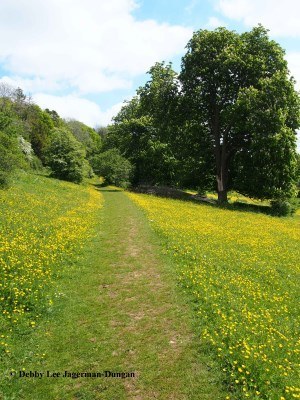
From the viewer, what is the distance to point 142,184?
67.6m

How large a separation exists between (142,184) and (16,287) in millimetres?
57573

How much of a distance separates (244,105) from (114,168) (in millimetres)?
31121

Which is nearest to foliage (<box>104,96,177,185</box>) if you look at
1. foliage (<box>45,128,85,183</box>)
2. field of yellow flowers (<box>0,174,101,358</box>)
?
foliage (<box>45,128,85,183</box>)

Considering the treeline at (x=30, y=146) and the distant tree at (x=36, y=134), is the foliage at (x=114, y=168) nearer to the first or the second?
the treeline at (x=30, y=146)

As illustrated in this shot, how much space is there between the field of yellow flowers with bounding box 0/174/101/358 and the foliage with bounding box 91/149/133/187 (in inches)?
1449

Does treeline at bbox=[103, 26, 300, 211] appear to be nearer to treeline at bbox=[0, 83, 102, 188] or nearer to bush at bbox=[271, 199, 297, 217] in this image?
bush at bbox=[271, 199, 297, 217]

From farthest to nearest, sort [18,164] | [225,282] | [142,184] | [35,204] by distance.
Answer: [142,184], [18,164], [35,204], [225,282]

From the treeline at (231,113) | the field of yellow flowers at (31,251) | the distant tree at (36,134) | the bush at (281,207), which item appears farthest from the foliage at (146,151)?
the field of yellow flowers at (31,251)

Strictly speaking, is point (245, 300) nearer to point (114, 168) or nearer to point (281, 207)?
point (281, 207)

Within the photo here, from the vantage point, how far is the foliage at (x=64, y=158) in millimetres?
48344

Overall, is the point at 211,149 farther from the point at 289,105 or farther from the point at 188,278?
the point at 188,278

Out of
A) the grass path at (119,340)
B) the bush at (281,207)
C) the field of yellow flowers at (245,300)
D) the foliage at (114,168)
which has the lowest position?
the grass path at (119,340)

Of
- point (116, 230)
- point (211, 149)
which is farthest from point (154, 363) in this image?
point (211, 149)

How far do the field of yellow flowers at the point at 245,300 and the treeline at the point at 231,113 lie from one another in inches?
725
